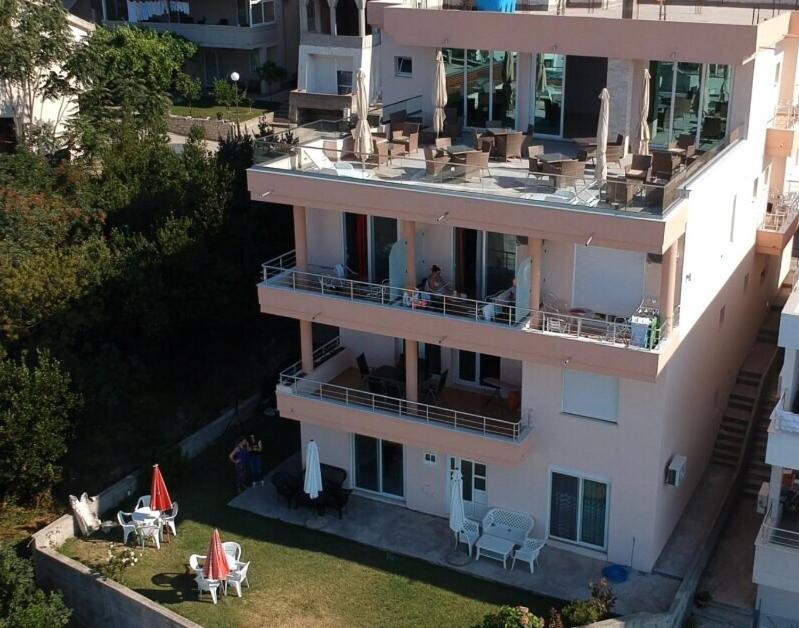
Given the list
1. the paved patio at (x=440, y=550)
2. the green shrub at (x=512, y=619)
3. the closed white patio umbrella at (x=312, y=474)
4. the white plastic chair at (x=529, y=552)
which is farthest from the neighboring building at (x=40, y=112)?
the green shrub at (x=512, y=619)

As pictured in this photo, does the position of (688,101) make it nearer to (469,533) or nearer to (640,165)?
(640,165)

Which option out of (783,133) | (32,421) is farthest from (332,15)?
(32,421)

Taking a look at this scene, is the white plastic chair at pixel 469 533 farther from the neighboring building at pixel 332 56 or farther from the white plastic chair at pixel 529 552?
the neighboring building at pixel 332 56

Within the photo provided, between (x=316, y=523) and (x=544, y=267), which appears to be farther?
(x=316, y=523)

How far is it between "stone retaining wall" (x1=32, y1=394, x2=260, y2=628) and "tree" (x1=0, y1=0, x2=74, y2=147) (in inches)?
712

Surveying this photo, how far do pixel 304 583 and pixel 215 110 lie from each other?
3539 centimetres

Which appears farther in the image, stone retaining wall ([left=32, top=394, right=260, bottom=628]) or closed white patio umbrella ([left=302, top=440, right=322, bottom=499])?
closed white patio umbrella ([left=302, top=440, right=322, bottom=499])

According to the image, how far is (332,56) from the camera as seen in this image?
5494 cm

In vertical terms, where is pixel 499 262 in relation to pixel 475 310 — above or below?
above

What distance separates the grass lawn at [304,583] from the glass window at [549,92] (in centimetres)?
1194

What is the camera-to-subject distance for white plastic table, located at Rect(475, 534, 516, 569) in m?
24.5

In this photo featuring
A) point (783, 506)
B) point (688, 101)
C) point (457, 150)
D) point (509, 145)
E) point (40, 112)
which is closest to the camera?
point (783, 506)

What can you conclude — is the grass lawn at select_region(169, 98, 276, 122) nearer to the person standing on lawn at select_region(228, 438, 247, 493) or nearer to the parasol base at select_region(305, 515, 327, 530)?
the person standing on lawn at select_region(228, 438, 247, 493)

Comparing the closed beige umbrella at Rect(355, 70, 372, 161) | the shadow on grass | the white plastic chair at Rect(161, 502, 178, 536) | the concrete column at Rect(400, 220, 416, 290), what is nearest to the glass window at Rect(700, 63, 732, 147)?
the concrete column at Rect(400, 220, 416, 290)
